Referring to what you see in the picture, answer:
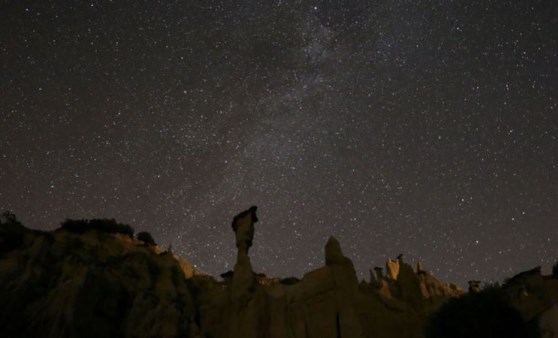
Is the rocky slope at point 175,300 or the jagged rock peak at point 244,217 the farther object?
the jagged rock peak at point 244,217

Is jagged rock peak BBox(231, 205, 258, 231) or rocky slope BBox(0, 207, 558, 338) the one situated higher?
jagged rock peak BBox(231, 205, 258, 231)

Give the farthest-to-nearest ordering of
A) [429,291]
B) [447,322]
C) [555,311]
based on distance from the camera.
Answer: [429,291]
[447,322]
[555,311]

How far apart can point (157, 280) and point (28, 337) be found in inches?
442

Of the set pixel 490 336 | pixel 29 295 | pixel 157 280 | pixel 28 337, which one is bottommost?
pixel 490 336

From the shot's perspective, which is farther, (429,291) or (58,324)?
(429,291)

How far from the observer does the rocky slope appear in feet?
111

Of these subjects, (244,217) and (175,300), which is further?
Answer: (244,217)

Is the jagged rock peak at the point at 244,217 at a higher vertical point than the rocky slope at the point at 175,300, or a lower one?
higher

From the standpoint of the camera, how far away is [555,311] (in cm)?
2523

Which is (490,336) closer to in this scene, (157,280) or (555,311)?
(555,311)

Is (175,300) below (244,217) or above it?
below

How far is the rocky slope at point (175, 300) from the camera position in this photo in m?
34.0

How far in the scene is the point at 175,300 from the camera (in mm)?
39375

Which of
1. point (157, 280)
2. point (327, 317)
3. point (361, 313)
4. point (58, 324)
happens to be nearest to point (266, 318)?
point (327, 317)
